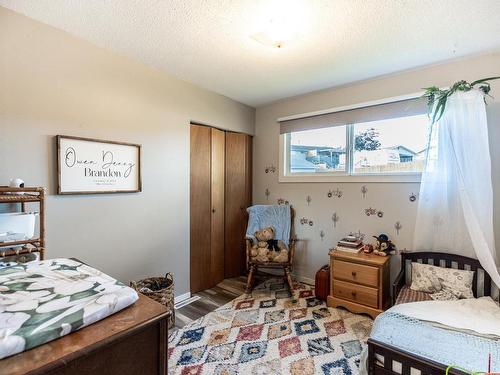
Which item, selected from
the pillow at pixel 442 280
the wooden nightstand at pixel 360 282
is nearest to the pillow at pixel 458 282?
the pillow at pixel 442 280

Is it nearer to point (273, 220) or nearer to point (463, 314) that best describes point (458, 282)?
point (463, 314)

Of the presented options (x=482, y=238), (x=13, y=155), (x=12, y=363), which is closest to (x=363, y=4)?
(x=482, y=238)

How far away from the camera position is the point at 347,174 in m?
2.98

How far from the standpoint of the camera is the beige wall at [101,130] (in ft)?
5.70

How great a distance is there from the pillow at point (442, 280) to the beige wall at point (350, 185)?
16.3 inches

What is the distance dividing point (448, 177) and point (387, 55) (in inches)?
43.9

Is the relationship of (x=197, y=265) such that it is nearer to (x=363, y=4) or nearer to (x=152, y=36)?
(x=152, y=36)

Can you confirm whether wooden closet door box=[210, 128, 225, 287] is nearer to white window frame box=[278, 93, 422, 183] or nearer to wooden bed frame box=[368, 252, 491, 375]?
white window frame box=[278, 93, 422, 183]

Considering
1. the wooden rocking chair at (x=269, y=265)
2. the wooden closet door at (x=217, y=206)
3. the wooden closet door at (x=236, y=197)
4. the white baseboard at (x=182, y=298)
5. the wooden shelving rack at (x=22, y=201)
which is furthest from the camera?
the wooden closet door at (x=236, y=197)

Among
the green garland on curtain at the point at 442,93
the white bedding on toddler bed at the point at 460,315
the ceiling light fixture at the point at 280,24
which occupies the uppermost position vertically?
the ceiling light fixture at the point at 280,24

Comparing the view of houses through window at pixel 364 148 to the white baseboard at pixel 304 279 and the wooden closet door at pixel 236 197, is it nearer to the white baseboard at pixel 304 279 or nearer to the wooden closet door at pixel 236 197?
the wooden closet door at pixel 236 197

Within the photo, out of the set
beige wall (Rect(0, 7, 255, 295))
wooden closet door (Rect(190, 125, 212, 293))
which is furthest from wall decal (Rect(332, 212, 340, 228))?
beige wall (Rect(0, 7, 255, 295))

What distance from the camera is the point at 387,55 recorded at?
221 cm

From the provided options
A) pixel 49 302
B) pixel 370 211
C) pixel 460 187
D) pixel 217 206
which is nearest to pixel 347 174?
pixel 370 211
